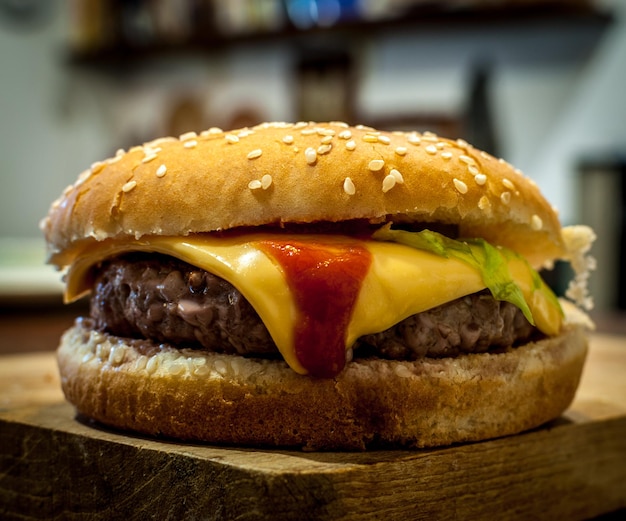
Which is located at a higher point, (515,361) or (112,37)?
(112,37)

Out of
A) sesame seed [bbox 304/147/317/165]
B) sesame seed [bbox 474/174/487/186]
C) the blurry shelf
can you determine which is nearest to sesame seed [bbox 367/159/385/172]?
sesame seed [bbox 304/147/317/165]

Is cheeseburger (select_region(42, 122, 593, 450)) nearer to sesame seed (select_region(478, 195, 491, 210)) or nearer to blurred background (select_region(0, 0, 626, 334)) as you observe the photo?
sesame seed (select_region(478, 195, 491, 210))

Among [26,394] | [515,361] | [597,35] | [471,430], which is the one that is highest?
[597,35]

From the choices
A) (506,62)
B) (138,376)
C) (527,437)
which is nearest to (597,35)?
(506,62)

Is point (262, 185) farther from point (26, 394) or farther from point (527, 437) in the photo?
point (26, 394)

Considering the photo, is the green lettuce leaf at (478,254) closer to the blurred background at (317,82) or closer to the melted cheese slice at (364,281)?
the melted cheese slice at (364,281)

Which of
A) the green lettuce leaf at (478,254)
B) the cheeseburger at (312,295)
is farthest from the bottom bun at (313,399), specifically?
the green lettuce leaf at (478,254)
